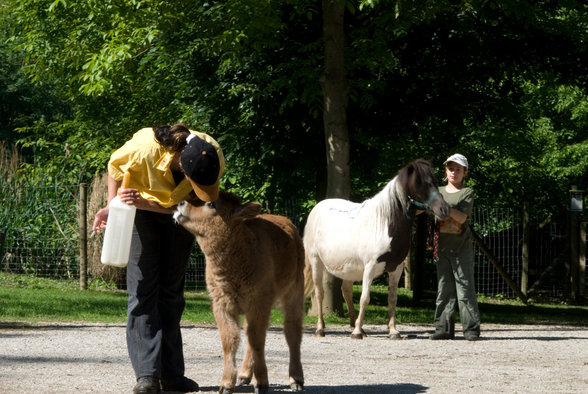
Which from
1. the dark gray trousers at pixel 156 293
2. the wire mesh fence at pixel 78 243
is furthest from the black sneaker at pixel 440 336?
the wire mesh fence at pixel 78 243

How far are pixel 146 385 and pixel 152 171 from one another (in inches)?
55.9

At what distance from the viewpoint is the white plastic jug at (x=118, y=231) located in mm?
5930

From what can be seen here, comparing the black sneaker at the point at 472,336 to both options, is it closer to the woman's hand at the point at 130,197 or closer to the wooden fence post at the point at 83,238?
the woman's hand at the point at 130,197

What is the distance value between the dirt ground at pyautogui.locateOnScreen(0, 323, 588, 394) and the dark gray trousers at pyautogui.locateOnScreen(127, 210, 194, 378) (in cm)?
38

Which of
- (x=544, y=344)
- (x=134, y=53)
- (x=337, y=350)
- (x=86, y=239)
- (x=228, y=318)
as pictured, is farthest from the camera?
(x=86, y=239)

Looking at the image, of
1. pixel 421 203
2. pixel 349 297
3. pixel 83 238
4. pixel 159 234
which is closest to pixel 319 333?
pixel 349 297

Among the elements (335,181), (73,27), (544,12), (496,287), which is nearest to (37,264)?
(73,27)

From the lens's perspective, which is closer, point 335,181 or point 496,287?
point 335,181

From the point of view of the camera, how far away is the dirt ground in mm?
6672

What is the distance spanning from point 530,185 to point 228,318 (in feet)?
Answer: 62.9

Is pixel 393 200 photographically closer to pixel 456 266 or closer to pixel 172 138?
pixel 456 266

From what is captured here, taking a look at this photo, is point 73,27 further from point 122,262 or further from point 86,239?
point 122,262

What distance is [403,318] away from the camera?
13711mm

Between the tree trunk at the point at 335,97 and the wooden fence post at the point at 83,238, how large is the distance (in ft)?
19.5
